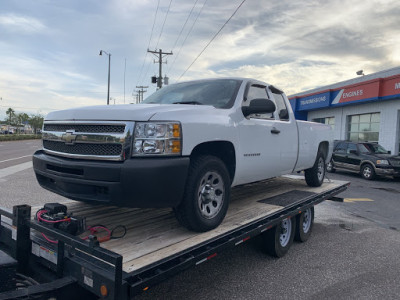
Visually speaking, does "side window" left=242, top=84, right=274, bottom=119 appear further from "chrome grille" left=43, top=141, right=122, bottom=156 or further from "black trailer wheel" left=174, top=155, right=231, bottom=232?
"chrome grille" left=43, top=141, right=122, bottom=156

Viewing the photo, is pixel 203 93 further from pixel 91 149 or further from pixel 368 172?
pixel 368 172

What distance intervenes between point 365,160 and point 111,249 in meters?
13.5

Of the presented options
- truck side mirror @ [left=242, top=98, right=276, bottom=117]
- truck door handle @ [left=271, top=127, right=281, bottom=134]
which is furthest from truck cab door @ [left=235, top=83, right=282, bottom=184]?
truck side mirror @ [left=242, top=98, right=276, bottom=117]

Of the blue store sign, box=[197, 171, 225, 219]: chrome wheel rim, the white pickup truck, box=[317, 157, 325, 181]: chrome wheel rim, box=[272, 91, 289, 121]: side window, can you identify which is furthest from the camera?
the blue store sign

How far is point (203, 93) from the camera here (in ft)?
13.7

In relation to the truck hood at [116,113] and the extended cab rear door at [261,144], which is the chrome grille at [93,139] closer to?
the truck hood at [116,113]

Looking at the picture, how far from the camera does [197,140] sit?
10.2ft

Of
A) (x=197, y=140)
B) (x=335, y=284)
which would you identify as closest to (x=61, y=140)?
(x=197, y=140)

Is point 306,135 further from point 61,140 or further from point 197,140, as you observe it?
point 61,140

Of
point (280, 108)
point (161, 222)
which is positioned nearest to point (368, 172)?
point (280, 108)

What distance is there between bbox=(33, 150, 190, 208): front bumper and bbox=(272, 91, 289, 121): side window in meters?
2.52

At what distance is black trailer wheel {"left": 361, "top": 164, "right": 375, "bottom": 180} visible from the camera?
13406 mm

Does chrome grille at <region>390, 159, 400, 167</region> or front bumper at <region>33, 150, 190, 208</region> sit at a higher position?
front bumper at <region>33, 150, 190, 208</region>

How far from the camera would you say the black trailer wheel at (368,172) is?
13406 mm
